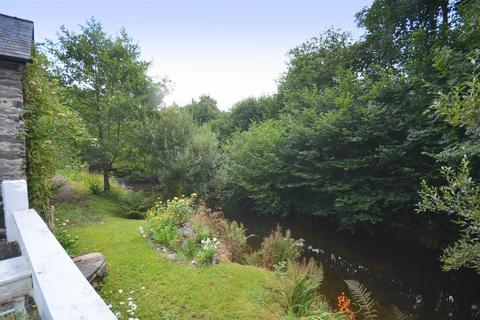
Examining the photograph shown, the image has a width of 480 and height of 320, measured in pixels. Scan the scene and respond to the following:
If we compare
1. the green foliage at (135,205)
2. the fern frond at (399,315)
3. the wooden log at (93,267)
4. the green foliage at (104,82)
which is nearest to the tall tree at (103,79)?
the green foliage at (104,82)

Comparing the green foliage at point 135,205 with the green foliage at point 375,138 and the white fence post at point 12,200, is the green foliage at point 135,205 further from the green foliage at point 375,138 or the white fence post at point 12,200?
the white fence post at point 12,200

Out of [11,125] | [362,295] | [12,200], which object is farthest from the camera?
[11,125]

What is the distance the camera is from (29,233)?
2088mm

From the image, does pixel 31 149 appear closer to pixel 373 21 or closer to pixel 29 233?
pixel 29 233

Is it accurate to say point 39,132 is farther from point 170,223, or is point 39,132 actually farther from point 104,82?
point 104,82

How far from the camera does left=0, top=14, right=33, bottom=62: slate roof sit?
13.4 feet

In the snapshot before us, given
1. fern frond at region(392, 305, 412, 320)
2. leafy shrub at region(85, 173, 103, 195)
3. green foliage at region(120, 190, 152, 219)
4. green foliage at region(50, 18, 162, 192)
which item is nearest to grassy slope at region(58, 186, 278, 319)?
fern frond at region(392, 305, 412, 320)

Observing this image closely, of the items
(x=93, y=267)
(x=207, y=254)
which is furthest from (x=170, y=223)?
(x=93, y=267)

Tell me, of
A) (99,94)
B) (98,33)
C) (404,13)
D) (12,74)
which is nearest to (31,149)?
(12,74)

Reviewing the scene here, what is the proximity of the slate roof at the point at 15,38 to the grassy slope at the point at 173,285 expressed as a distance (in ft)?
14.5

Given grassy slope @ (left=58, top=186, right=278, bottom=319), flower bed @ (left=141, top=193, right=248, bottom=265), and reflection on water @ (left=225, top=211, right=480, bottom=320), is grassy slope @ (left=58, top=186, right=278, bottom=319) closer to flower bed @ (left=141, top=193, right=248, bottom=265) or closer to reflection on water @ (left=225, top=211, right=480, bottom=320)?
flower bed @ (left=141, top=193, right=248, bottom=265)

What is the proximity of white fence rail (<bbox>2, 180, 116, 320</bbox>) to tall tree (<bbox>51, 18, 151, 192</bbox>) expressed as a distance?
992 centimetres

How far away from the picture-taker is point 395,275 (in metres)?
6.91

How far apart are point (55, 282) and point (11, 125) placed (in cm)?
431
